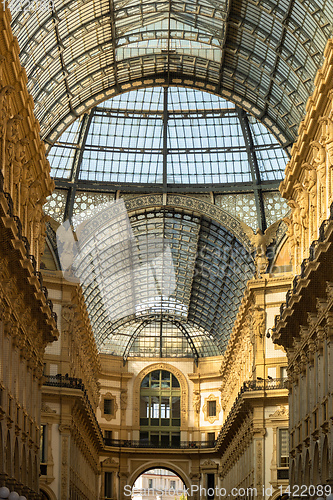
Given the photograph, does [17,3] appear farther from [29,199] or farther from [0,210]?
[0,210]

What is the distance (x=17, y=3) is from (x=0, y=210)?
15929 mm

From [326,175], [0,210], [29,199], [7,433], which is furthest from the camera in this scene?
[29,199]

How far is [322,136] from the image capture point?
38.6m

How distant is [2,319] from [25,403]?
8.99 metres

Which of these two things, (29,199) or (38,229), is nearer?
(29,199)

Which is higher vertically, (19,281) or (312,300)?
(19,281)

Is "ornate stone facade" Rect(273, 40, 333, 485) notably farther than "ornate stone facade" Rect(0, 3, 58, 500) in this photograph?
Yes

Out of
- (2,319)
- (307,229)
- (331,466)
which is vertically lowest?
(331,466)

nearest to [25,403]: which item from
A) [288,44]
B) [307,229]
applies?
[307,229]

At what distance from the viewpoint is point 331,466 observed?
1260 inches

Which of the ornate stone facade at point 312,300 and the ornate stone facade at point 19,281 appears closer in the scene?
the ornate stone facade at point 19,281

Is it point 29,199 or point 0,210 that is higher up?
point 29,199

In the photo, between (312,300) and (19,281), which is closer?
(19,281)

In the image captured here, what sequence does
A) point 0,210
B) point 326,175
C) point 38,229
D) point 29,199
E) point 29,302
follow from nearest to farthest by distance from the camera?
point 0,210 < point 326,175 < point 29,302 < point 29,199 < point 38,229
